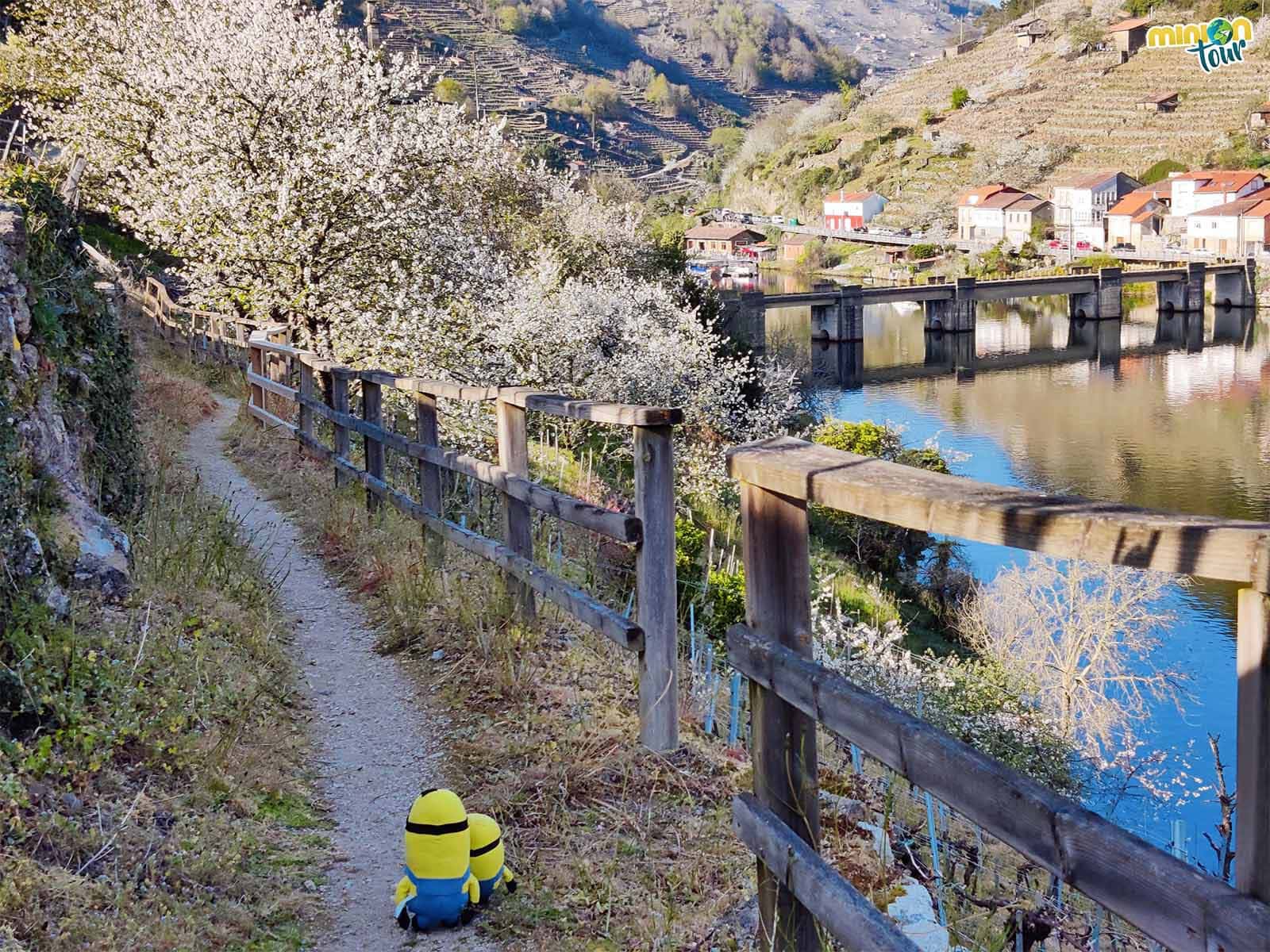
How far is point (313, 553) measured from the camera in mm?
8125

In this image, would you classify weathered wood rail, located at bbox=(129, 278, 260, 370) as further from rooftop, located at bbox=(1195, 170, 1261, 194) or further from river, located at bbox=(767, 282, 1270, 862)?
rooftop, located at bbox=(1195, 170, 1261, 194)

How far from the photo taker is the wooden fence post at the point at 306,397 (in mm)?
11070

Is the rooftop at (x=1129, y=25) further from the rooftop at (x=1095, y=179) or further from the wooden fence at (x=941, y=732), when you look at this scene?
the wooden fence at (x=941, y=732)

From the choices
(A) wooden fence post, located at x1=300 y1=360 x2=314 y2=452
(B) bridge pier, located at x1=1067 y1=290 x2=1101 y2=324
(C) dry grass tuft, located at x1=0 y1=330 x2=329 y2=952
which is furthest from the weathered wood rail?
(B) bridge pier, located at x1=1067 y1=290 x2=1101 y2=324

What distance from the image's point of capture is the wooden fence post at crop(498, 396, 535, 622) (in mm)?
5641

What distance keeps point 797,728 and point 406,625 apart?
3714 mm

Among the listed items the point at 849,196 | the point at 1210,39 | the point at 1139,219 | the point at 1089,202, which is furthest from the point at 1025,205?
the point at 1210,39

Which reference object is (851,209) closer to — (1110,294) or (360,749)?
(1110,294)

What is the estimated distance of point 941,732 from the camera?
226 cm

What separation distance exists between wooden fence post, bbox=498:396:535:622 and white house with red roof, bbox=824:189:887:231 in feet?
338

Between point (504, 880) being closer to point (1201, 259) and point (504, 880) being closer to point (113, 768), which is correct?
point (113, 768)

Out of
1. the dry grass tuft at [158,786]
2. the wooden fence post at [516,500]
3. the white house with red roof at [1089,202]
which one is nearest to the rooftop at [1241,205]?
the white house with red roof at [1089,202]

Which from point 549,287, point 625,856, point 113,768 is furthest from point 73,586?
point 549,287

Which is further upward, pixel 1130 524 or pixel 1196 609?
pixel 1130 524
